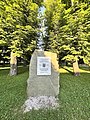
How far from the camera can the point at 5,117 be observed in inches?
165

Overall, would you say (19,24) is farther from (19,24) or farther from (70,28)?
(70,28)

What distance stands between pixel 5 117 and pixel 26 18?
20.5 feet

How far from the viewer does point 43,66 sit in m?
5.06

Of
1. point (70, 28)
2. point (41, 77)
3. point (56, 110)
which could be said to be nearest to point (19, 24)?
point (70, 28)

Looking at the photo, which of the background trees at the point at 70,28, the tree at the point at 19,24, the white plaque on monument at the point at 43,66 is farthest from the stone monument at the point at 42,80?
the background trees at the point at 70,28

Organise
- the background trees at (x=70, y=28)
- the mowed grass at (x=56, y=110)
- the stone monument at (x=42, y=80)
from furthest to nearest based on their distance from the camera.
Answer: the background trees at (x=70, y=28) → the stone monument at (x=42, y=80) → the mowed grass at (x=56, y=110)

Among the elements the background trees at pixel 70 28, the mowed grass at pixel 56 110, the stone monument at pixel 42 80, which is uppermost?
the background trees at pixel 70 28

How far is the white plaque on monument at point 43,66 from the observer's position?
5008 mm

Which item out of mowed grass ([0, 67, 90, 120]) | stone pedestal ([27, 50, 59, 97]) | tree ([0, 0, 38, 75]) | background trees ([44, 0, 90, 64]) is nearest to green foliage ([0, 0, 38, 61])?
tree ([0, 0, 38, 75])

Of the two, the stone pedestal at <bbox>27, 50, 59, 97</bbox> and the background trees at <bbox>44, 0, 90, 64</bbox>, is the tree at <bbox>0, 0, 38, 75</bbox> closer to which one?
the background trees at <bbox>44, 0, 90, 64</bbox>

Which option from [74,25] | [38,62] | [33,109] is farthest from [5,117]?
[74,25]

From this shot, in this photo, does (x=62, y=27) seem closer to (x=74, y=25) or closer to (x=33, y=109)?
(x=74, y=25)

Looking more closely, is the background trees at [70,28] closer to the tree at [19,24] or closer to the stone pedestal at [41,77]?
the tree at [19,24]

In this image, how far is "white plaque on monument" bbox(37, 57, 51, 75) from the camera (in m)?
5.01
